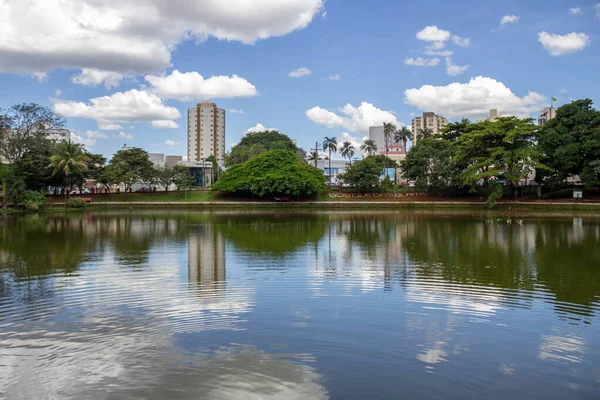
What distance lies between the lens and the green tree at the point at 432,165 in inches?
2196

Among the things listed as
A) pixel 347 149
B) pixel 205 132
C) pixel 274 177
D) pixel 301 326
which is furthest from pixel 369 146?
pixel 301 326

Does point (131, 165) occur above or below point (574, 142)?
below

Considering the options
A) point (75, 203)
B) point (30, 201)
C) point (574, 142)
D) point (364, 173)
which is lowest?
point (75, 203)

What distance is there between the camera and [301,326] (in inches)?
331

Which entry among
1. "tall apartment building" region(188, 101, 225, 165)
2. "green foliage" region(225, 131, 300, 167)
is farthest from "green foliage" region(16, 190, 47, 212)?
"tall apartment building" region(188, 101, 225, 165)

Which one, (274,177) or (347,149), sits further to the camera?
(347,149)

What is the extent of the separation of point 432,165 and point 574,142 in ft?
53.7

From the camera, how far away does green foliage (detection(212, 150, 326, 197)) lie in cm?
5822

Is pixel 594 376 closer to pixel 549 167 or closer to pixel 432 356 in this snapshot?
pixel 432 356

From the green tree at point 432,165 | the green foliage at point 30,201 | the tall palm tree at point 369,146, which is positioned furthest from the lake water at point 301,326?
the tall palm tree at point 369,146

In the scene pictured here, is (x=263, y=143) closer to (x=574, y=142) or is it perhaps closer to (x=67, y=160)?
(x=67, y=160)

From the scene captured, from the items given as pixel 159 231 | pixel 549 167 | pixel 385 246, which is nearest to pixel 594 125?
pixel 549 167

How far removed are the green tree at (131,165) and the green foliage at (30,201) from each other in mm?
13103

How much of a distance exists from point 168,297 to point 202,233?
49.7 ft
